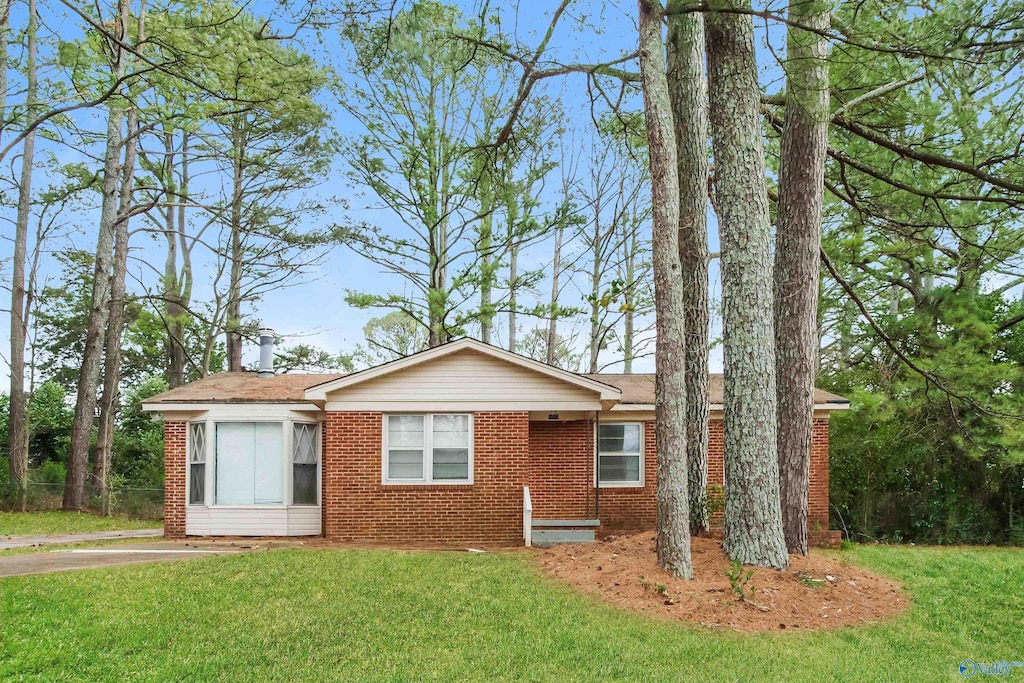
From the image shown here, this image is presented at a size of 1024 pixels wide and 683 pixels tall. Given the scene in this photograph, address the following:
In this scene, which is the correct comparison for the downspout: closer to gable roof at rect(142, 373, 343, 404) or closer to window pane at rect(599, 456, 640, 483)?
window pane at rect(599, 456, 640, 483)

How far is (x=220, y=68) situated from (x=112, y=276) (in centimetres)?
951

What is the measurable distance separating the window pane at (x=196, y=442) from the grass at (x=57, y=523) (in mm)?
3655

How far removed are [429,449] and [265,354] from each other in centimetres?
517

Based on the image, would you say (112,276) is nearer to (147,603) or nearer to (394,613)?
(147,603)

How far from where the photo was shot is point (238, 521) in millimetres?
13883

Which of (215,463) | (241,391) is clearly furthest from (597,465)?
(215,463)

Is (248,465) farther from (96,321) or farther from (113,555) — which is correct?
(96,321)

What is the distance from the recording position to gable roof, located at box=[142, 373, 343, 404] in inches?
543

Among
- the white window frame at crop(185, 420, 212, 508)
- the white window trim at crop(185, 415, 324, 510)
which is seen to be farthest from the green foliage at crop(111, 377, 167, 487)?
the white window trim at crop(185, 415, 324, 510)

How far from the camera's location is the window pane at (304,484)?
1407cm

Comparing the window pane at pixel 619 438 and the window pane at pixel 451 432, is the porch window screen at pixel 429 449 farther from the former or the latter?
the window pane at pixel 619 438

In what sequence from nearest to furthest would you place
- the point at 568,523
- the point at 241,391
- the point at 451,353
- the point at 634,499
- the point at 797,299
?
the point at 797,299 < the point at 568,523 < the point at 451,353 < the point at 241,391 < the point at 634,499

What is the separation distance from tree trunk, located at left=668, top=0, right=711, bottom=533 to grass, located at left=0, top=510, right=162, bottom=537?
489 inches

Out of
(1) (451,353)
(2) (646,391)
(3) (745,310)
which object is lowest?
(2) (646,391)
